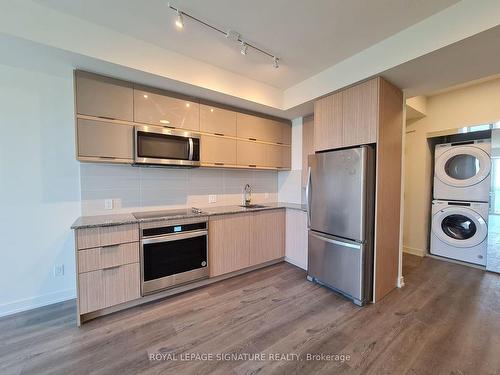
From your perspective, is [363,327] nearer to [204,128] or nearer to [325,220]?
[325,220]

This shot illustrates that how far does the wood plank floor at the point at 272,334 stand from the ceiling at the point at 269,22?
263 centimetres

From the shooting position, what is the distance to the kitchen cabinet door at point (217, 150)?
2.76 metres

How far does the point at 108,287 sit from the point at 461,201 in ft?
15.7

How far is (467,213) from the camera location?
10.4 ft

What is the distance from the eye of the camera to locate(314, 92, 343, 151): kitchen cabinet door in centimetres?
247

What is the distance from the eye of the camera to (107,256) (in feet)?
6.55

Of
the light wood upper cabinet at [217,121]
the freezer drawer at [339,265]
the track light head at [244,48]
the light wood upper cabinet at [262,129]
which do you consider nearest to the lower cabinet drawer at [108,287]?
the light wood upper cabinet at [217,121]

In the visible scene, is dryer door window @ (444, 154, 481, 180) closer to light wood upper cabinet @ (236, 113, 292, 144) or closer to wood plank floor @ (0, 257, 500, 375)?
wood plank floor @ (0, 257, 500, 375)

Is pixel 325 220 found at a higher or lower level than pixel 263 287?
higher

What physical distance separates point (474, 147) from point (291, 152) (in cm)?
263

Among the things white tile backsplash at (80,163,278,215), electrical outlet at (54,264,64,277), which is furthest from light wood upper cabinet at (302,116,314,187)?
electrical outlet at (54,264,64,277)

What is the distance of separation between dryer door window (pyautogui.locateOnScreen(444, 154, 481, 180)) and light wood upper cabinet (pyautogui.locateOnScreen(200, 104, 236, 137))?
3.47m

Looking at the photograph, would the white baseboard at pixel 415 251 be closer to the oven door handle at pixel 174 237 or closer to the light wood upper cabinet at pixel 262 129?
the light wood upper cabinet at pixel 262 129

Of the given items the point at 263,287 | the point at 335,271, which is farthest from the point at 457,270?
the point at 263,287
